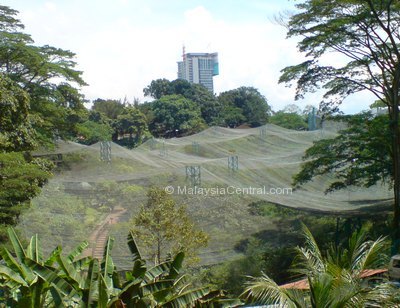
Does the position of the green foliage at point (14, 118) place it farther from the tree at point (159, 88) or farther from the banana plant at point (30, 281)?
the tree at point (159, 88)

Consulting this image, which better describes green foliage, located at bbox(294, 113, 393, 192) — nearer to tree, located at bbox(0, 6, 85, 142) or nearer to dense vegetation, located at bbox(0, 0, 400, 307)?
dense vegetation, located at bbox(0, 0, 400, 307)

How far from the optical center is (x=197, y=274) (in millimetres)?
9508

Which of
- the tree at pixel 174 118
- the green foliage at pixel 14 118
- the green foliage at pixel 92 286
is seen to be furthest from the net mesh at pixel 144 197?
the tree at pixel 174 118

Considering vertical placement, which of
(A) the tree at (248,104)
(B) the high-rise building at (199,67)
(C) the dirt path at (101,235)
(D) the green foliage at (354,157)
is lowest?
(C) the dirt path at (101,235)

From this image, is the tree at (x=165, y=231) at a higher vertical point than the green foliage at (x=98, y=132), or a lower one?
lower

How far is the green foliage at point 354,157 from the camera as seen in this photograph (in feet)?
39.5

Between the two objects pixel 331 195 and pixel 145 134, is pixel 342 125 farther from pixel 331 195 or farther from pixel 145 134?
pixel 145 134

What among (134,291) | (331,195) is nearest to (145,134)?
(331,195)

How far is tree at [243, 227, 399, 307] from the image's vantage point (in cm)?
384

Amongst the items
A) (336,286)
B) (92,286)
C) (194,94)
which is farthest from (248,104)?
(336,286)

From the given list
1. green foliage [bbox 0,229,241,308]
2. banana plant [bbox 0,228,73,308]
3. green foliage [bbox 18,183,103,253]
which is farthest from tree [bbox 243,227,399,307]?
green foliage [bbox 18,183,103,253]

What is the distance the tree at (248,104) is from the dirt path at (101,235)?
87.7 ft

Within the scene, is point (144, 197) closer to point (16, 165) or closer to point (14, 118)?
point (16, 165)

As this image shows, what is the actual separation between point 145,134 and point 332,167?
19016 mm
